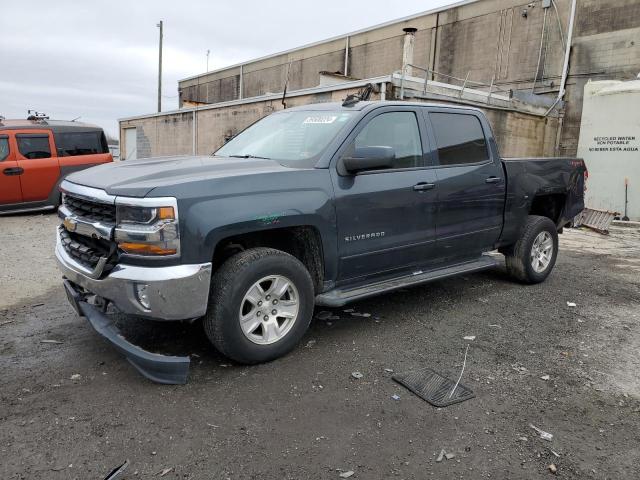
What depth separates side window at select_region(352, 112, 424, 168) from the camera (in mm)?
4246

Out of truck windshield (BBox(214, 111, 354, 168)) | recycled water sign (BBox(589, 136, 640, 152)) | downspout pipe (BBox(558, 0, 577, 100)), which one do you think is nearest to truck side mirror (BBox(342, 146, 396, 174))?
truck windshield (BBox(214, 111, 354, 168))

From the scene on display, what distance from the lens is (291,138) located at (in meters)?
4.38

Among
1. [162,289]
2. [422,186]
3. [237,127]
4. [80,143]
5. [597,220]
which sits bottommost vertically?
[597,220]

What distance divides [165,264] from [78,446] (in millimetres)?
1090

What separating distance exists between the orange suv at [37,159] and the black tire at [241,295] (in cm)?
872

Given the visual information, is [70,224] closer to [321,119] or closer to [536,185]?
[321,119]

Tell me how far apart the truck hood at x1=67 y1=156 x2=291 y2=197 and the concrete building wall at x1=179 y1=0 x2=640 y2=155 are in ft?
52.3

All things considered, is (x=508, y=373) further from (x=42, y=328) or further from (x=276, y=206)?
(x=42, y=328)

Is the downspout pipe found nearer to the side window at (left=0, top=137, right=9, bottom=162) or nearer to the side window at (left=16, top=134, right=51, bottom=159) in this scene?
the side window at (left=16, top=134, right=51, bottom=159)

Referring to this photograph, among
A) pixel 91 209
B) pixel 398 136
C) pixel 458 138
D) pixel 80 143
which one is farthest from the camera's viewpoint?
pixel 80 143

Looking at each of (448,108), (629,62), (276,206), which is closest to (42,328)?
(276,206)

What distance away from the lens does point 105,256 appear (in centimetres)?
335

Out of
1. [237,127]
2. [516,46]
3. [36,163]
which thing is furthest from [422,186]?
[516,46]

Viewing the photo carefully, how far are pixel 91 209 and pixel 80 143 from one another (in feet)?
28.6
